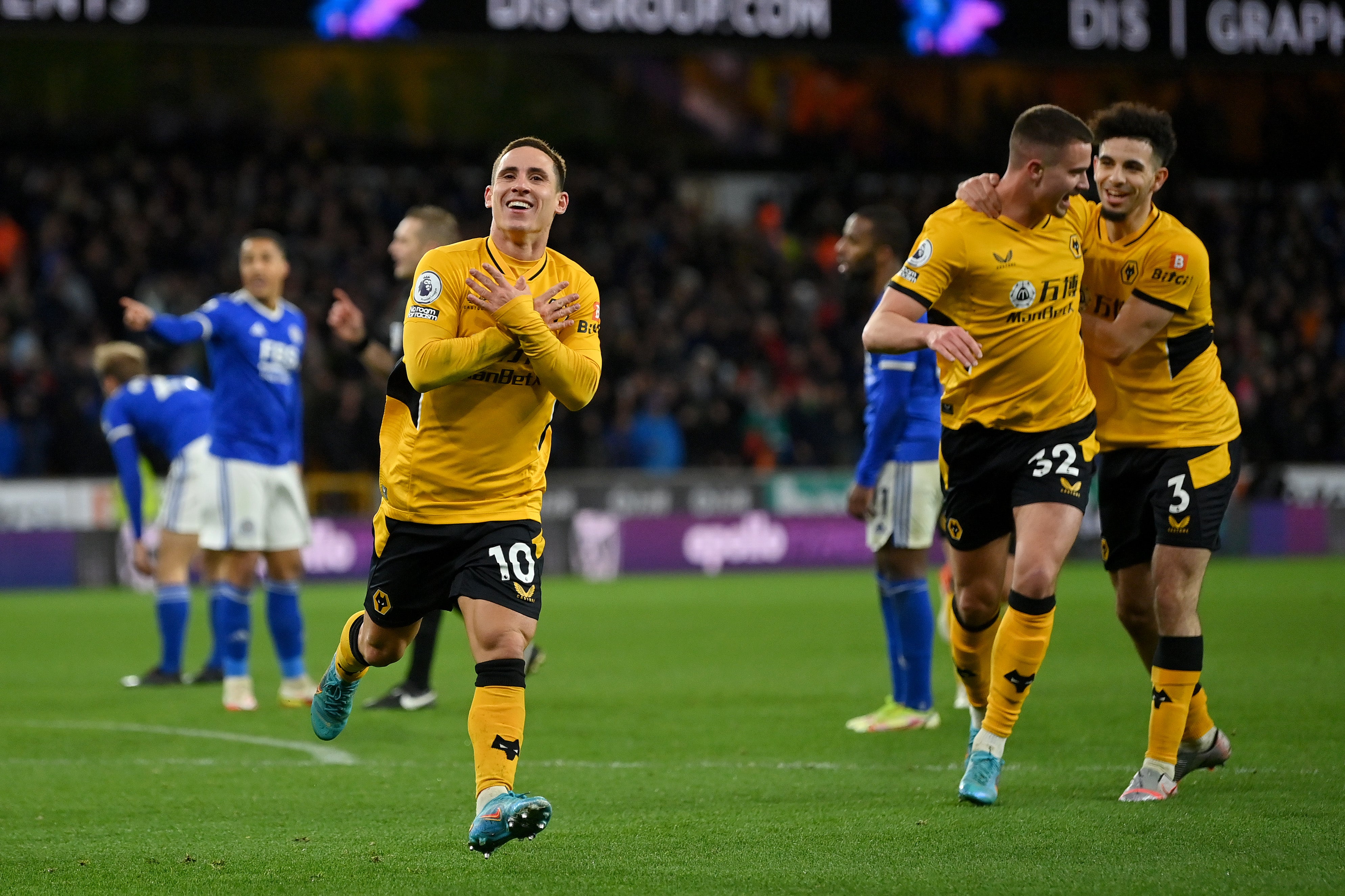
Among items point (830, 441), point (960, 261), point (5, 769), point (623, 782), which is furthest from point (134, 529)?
point (830, 441)

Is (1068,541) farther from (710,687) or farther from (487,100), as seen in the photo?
(487,100)

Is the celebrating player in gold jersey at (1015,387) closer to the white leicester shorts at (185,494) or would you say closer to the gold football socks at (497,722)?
the gold football socks at (497,722)

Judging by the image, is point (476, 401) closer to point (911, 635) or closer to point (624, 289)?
point (911, 635)

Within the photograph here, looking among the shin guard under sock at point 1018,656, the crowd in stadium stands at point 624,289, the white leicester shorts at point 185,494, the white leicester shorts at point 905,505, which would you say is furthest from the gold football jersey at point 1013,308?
the crowd in stadium stands at point 624,289

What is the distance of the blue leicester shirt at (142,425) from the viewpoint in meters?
9.89

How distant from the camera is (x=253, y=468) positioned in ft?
28.4

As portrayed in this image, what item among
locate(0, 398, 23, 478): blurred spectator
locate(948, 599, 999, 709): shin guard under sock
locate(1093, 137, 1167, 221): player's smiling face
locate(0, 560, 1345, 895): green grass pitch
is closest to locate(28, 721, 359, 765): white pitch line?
locate(0, 560, 1345, 895): green grass pitch

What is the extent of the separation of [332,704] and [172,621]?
4.53m

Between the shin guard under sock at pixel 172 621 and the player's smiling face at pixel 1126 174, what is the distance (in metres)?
6.23

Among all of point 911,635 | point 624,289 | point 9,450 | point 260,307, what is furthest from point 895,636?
point 624,289

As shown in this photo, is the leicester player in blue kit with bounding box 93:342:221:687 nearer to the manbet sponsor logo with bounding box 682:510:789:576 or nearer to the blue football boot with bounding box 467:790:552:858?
the blue football boot with bounding box 467:790:552:858

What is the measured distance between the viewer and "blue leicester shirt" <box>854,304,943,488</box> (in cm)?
750

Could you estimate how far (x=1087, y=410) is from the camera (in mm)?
5836

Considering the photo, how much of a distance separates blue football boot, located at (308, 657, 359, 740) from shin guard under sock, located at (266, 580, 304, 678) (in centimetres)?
315
